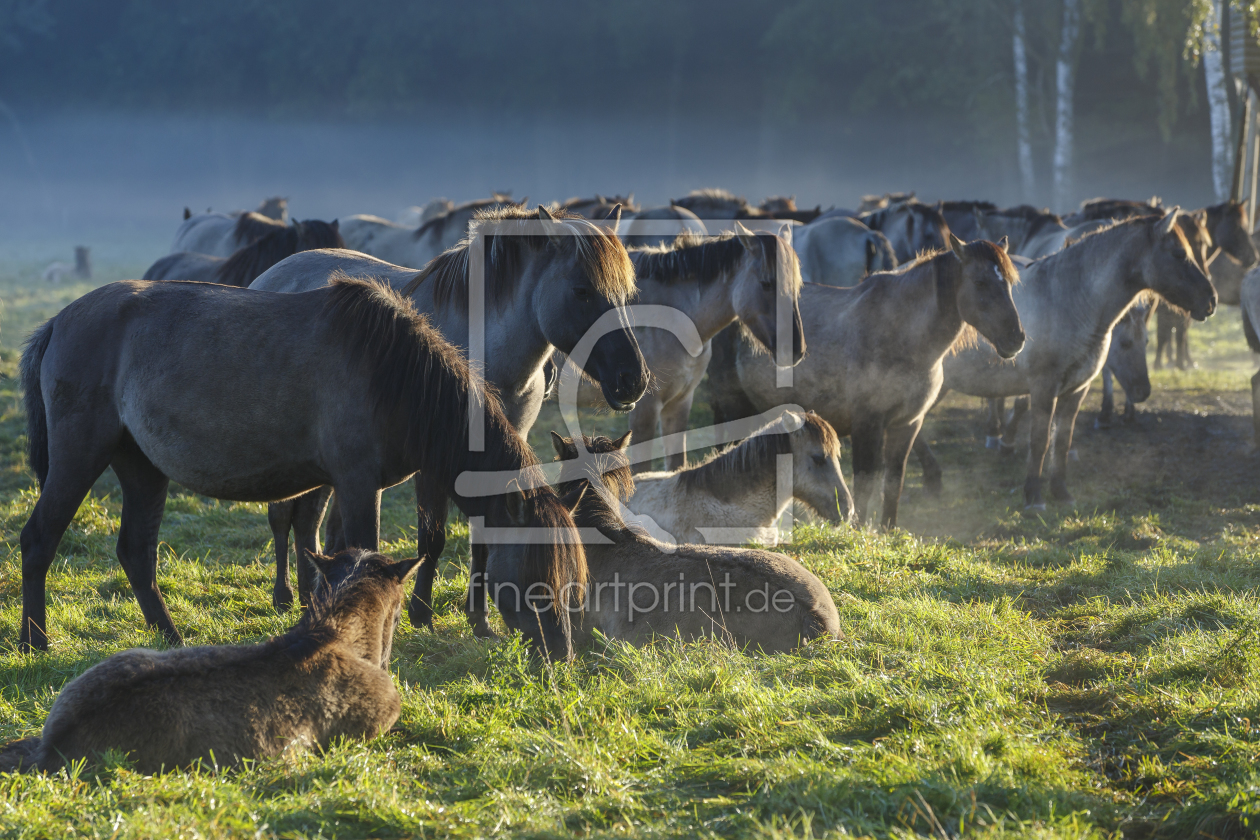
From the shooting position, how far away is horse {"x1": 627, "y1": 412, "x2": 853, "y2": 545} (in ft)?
19.6

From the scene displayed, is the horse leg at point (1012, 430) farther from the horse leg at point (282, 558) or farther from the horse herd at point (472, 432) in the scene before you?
the horse leg at point (282, 558)

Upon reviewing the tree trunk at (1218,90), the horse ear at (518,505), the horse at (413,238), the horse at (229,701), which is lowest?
the horse at (229,701)

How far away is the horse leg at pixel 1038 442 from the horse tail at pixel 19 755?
751 cm

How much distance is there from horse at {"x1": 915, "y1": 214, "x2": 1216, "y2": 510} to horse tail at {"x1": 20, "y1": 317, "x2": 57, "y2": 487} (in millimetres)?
7116

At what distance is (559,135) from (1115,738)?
61648mm

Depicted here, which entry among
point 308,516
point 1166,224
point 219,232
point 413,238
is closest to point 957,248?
point 1166,224

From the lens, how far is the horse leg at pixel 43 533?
4562 mm

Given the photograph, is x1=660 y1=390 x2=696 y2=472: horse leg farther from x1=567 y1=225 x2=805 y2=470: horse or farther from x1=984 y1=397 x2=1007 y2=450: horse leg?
x1=984 y1=397 x2=1007 y2=450: horse leg

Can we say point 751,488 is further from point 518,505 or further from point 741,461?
point 518,505

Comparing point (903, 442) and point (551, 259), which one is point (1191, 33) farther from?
point (551, 259)

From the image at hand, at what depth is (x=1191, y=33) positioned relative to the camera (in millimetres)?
14906

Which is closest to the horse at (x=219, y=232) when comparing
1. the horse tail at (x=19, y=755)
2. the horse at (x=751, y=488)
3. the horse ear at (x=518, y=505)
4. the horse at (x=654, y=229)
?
the horse at (x=654, y=229)

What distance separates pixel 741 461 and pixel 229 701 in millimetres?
3535

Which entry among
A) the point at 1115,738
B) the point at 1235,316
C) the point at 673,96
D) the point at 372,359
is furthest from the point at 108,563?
the point at 673,96
